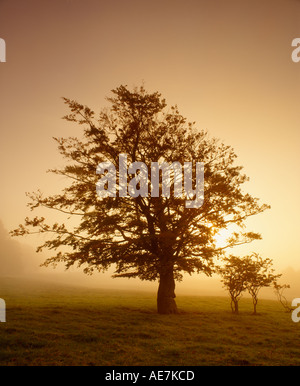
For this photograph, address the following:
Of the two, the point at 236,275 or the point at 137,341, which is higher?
the point at 236,275

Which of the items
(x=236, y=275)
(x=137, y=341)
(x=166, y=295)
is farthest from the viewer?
(x=236, y=275)

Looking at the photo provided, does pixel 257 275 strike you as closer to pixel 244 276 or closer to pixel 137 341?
pixel 244 276

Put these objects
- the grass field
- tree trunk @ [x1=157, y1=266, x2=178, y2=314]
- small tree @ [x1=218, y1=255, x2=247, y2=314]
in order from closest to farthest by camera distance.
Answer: the grass field, tree trunk @ [x1=157, y1=266, x2=178, y2=314], small tree @ [x1=218, y1=255, x2=247, y2=314]

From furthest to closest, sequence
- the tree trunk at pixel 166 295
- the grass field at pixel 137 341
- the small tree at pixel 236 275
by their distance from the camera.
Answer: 1. the small tree at pixel 236 275
2. the tree trunk at pixel 166 295
3. the grass field at pixel 137 341

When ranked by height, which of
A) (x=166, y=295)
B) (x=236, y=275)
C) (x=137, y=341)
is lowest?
(x=166, y=295)

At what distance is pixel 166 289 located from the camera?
2112cm

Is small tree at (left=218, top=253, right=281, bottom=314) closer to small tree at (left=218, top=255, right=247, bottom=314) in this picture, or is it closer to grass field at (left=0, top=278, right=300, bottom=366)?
small tree at (left=218, top=255, right=247, bottom=314)

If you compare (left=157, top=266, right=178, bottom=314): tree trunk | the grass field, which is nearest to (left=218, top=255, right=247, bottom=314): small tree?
the grass field

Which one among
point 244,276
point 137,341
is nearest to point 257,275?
point 244,276

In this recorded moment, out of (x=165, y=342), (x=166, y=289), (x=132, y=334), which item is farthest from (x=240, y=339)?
(x=166, y=289)

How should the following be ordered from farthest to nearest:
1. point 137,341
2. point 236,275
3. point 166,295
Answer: point 236,275 → point 166,295 → point 137,341

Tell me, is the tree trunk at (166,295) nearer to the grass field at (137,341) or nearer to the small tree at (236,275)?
the grass field at (137,341)

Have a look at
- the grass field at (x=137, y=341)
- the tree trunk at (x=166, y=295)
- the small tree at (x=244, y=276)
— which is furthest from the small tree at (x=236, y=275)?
the tree trunk at (x=166, y=295)

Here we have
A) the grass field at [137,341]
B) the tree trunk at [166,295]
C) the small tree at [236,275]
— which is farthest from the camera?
the small tree at [236,275]
